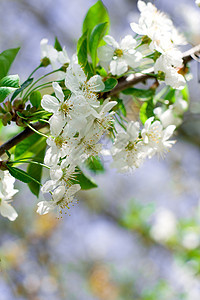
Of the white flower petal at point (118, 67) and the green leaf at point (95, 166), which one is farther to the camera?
the green leaf at point (95, 166)

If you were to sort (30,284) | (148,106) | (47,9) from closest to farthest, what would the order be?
1. (148,106)
2. (30,284)
3. (47,9)

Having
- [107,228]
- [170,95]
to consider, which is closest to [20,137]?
[170,95]

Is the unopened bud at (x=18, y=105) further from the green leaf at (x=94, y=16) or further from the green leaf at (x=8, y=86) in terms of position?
the green leaf at (x=94, y=16)

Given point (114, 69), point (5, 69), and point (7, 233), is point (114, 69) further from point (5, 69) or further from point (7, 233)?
point (7, 233)

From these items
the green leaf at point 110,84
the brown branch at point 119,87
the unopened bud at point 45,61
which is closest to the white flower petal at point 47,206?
the brown branch at point 119,87

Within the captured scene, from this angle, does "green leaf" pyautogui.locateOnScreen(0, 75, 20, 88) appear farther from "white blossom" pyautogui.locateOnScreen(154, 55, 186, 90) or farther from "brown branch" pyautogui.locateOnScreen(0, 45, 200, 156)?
"white blossom" pyautogui.locateOnScreen(154, 55, 186, 90)

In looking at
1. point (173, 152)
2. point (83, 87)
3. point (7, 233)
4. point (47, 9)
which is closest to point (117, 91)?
point (83, 87)
